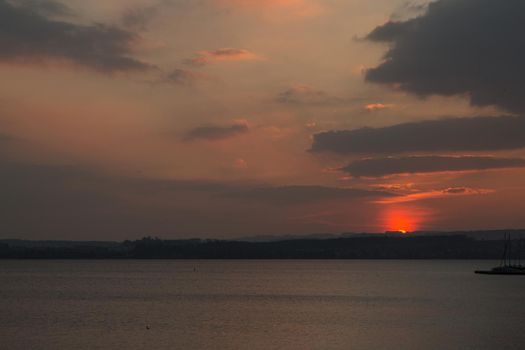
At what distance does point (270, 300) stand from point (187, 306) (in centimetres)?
1724

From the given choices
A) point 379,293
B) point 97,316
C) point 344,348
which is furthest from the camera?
point 379,293

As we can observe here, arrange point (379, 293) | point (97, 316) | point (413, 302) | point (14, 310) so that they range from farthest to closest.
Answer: point (379, 293), point (413, 302), point (14, 310), point (97, 316)

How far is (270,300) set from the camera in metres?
113

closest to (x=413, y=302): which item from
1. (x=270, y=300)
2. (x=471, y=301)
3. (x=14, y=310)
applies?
(x=471, y=301)

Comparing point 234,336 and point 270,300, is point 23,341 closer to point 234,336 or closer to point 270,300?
point 234,336

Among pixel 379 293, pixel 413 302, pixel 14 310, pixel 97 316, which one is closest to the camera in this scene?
pixel 97 316

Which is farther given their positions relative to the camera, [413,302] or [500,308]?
[413,302]

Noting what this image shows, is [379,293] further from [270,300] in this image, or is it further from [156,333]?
[156,333]

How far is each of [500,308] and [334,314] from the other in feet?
91.1

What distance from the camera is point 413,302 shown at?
110562 mm

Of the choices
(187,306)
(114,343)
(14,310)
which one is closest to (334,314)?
(187,306)

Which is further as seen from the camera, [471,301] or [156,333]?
[471,301]

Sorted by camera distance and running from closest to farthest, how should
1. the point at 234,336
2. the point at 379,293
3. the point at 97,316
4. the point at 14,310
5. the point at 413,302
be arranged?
the point at 234,336 < the point at 97,316 < the point at 14,310 < the point at 413,302 < the point at 379,293

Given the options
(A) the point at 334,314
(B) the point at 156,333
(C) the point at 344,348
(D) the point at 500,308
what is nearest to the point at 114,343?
(B) the point at 156,333
